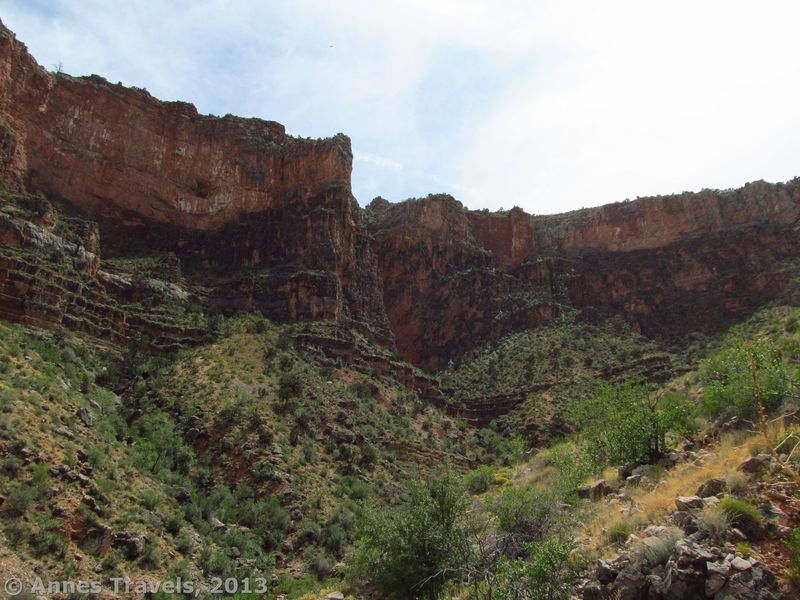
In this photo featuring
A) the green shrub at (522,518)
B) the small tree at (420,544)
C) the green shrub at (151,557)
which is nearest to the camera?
the green shrub at (522,518)

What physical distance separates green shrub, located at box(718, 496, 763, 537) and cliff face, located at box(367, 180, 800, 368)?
66.3m

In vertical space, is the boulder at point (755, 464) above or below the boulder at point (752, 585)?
above

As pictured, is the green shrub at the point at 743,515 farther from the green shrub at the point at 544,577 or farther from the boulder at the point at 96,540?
the boulder at the point at 96,540

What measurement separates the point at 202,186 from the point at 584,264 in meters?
51.5

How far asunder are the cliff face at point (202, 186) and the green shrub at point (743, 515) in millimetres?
51293

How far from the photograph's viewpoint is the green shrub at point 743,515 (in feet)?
35.1

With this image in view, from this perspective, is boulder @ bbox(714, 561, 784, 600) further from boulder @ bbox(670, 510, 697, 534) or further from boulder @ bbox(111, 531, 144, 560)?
boulder @ bbox(111, 531, 144, 560)

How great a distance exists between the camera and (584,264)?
87.3m

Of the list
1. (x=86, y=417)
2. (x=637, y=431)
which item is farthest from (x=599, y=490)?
(x=86, y=417)

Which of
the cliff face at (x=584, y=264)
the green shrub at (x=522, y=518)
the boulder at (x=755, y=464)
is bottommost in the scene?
the green shrub at (x=522, y=518)

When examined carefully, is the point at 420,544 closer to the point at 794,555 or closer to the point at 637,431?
the point at 637,431

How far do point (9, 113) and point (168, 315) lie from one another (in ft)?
81.5

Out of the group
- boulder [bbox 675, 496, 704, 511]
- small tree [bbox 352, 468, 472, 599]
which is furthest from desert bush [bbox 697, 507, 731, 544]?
small tree [bbox 352, 468, 472, 599]

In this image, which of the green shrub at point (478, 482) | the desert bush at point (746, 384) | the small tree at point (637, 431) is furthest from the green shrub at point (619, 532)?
the green shrub at point (478, 482)
